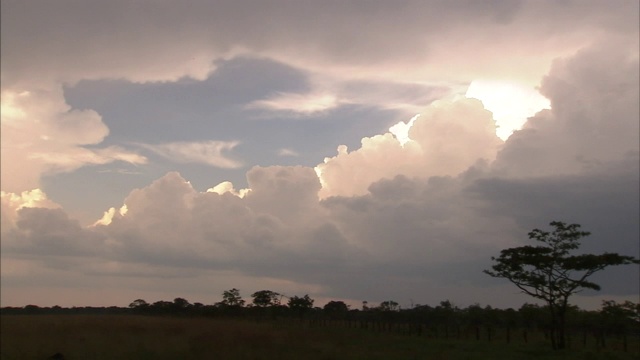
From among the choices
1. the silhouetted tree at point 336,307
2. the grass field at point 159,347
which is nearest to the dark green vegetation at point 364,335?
the grass field at point 159,347

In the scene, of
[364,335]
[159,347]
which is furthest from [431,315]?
[159,347]

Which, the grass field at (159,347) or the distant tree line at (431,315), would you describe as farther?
the distant tree line at (431,315)

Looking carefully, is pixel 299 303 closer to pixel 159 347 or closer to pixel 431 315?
pixel 431 315

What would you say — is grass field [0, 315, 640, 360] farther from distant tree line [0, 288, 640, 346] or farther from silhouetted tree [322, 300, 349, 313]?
silhouetted tree [322, 300, 349, 313]

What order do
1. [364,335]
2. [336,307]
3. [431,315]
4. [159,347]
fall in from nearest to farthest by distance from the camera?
[159,347], [364,335], [431,315], [336,307]

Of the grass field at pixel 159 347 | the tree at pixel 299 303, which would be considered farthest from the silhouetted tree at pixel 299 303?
the grass field at pixel 159 347

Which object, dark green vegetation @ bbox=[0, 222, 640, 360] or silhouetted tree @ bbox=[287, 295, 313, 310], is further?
silhouetted tree @ bbox=[287, 295, 313, 310]

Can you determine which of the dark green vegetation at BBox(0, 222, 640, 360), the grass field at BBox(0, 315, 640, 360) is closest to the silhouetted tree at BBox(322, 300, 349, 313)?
the dark green vegetation at BBox(0, 222, 640, 360)

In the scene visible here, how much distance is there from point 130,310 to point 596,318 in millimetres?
82617

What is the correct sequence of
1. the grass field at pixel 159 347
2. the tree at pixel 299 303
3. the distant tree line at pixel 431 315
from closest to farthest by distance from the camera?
the grass field at pixel 159 347
the distant tree line at pixel 431 315
the tree at pixel 299 303

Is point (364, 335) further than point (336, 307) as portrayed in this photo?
No

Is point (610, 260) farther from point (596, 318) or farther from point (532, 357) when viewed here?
point (596, 318)

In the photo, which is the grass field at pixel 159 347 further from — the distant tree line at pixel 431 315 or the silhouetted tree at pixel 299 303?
the silhouetted tree at pixel 299 303

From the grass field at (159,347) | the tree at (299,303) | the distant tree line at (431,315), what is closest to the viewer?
the grass field at (159,347)
